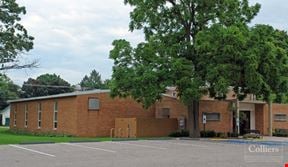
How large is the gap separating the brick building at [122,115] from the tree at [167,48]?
4.29 metres

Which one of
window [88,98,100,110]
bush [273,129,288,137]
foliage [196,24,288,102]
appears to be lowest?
bush [273,129,288,137]

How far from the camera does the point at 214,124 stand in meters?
44.2

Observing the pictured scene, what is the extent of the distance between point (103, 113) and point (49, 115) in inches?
244

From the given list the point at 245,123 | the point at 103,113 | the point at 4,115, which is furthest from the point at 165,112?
the point at 4,115

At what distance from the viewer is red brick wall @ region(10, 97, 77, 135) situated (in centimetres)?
3962

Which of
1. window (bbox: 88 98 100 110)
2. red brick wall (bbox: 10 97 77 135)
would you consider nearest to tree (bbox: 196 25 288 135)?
window (bbox: 88 98 100 110)

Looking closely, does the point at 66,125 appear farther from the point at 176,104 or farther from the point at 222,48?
the point at 222,48

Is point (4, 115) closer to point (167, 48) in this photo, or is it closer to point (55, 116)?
point (55, 116)

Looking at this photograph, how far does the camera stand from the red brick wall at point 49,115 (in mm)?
39625

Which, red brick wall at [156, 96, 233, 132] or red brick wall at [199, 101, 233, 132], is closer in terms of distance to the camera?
red brick wall at [156, 96, 233, 132]

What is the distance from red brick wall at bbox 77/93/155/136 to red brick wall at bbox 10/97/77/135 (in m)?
0.67

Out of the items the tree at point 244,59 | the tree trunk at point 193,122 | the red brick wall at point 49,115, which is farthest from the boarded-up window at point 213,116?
the red brick wall at point 49,115

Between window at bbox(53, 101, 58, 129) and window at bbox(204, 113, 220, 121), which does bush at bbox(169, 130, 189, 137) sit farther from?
window at bbox(53, 101, 58, 129)

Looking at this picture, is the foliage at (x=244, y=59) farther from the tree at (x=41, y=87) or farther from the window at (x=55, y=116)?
the tree at (x=41, y=87)
